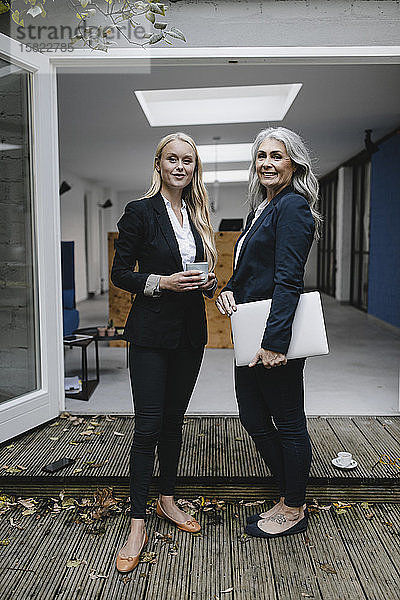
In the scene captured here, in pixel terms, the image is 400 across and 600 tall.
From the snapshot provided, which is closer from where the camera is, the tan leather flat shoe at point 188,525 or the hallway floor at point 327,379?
the tan leather flat shoe at point 188,525

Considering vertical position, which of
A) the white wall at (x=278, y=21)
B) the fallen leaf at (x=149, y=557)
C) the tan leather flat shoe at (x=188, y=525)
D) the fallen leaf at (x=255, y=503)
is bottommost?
the fallen leaf at (x=149, y=557)

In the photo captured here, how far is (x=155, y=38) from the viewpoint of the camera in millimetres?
2170

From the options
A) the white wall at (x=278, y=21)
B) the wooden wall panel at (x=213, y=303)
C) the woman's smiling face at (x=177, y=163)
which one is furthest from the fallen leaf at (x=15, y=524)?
the wooden wall panel at (x=213, y=303)

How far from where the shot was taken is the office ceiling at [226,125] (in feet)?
15.8

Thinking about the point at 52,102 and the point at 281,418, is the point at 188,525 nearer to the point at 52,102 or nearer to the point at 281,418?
the point at 281,418

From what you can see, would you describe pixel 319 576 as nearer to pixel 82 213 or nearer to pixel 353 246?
pixel 353 246

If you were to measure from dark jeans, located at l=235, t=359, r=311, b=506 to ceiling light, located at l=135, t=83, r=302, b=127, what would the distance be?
15.0 feet

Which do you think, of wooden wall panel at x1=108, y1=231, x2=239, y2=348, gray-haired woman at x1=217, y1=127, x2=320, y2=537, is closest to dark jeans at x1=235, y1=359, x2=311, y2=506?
gray-haired woman at x1=217, y1=127, x2=320, y2=537

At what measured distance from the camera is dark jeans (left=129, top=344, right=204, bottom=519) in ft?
7.08

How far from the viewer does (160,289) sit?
Answer: 6.88 feet

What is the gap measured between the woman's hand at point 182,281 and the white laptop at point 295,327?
0.73 feet

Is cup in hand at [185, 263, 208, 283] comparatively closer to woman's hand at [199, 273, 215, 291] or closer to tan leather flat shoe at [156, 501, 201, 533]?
woman's hand at [199, 273, 215, 291]

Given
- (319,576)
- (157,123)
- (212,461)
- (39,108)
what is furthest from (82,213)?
(319,576)

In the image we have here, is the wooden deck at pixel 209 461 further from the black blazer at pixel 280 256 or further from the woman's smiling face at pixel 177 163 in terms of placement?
the woman's smiling face at pixel 177 163
